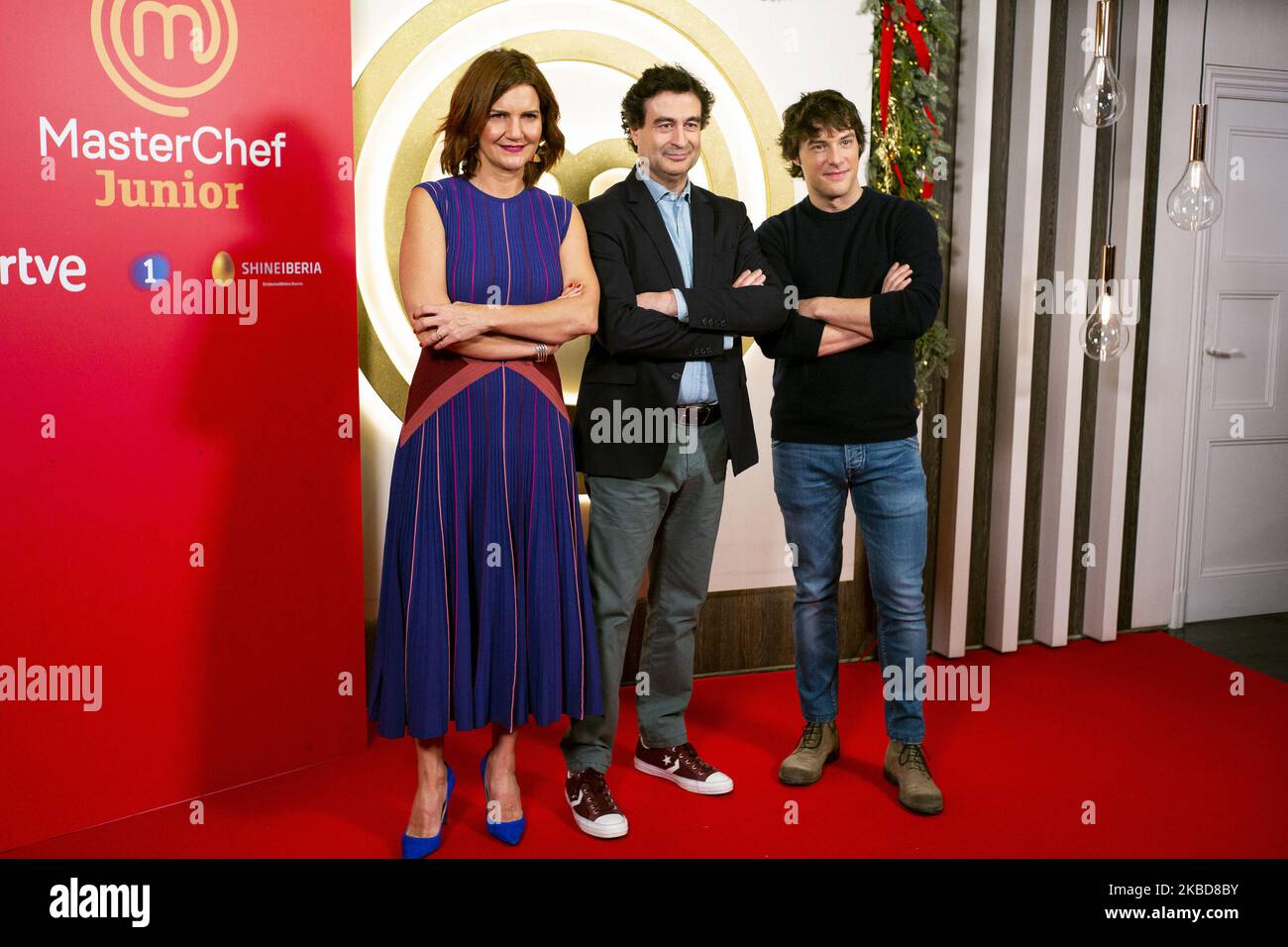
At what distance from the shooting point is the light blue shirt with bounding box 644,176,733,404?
278cm

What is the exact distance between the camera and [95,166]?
8.74 feet

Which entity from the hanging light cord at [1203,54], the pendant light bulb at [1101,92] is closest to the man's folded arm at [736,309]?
the pendant light bulb at [1101,92]

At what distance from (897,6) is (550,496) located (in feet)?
8.11

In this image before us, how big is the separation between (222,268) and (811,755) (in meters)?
2.14

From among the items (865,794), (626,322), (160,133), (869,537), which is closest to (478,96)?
(626,322)

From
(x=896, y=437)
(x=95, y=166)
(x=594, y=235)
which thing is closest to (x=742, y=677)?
(x=896, y=437)

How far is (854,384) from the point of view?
2869mm

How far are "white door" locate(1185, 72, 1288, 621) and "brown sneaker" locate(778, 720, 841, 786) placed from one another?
2.28m

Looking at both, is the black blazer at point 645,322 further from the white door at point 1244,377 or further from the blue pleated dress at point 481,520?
the white door at point 1244,377

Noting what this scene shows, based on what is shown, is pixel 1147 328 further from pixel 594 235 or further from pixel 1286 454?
pixel 594 235

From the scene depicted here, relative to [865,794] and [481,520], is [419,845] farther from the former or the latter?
[865,794]

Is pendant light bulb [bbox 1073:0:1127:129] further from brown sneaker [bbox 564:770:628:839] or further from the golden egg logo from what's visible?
the golden egg logo

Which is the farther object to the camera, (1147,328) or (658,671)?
(1147,328)

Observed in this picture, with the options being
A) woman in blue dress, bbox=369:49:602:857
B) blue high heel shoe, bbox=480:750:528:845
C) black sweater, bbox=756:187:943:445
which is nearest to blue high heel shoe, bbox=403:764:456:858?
woman in blue dress, bbox=369:49:602:857
